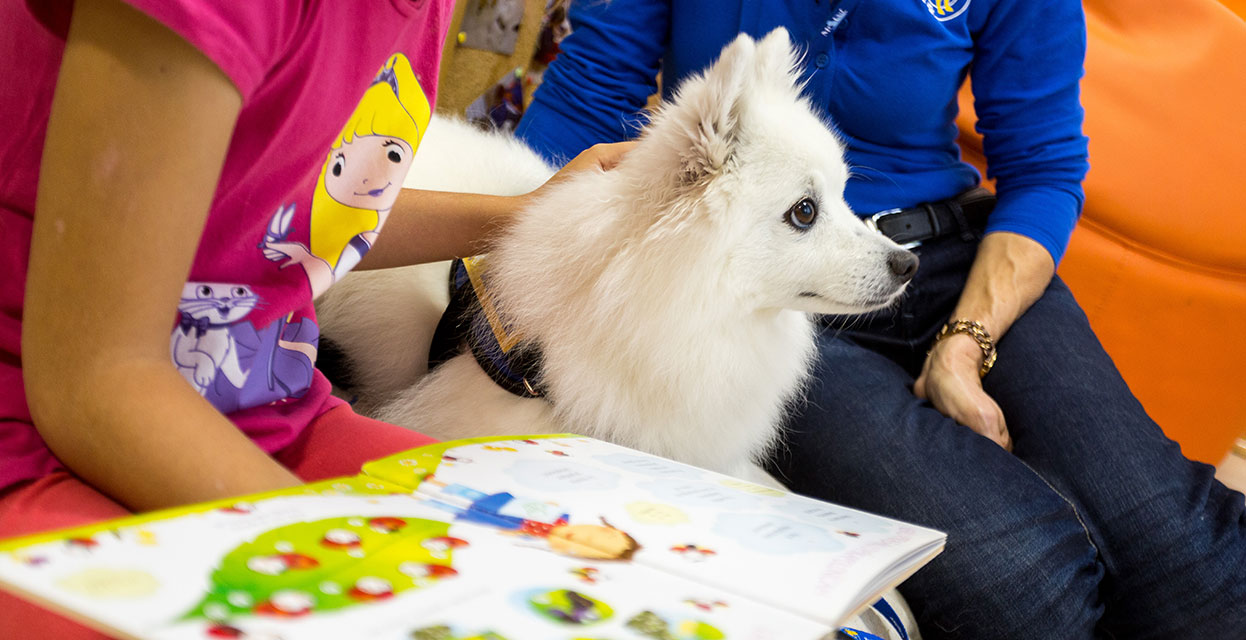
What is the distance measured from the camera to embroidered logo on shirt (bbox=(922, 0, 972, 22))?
1.39 meters

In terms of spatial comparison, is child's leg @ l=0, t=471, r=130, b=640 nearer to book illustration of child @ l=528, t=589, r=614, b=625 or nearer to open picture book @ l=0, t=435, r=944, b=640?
open picture book @ l=0, t=435, r=944, b=640

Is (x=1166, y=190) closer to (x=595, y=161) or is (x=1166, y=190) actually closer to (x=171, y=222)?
(x=595, y=161)

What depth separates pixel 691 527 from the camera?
555mm

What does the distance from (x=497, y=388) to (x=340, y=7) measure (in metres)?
0.64

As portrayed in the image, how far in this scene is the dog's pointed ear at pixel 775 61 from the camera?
1134 millimetres

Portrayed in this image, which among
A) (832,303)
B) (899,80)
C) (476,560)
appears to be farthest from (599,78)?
(476,560)

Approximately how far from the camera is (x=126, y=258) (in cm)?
50

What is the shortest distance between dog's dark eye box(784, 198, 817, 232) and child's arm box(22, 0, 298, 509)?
763mm

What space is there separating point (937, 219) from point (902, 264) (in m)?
0.38

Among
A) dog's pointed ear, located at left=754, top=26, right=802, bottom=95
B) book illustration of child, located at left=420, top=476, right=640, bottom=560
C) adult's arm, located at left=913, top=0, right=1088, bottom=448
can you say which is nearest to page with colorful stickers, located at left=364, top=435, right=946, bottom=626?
book illustration of child, located at left=420, top=476, right=640, bottom=560

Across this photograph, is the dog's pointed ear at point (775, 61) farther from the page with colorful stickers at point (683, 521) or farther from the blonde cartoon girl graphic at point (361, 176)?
the page with colorful stickers at point (683, 521)

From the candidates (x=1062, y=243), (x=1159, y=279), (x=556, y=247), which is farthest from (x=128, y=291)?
(x=1159, y=279)

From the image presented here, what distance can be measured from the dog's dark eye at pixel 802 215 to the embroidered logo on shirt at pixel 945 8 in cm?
51

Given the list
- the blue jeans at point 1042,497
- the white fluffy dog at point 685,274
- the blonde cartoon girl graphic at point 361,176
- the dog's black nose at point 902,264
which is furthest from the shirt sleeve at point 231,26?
the blue jeans at point 1042,497
